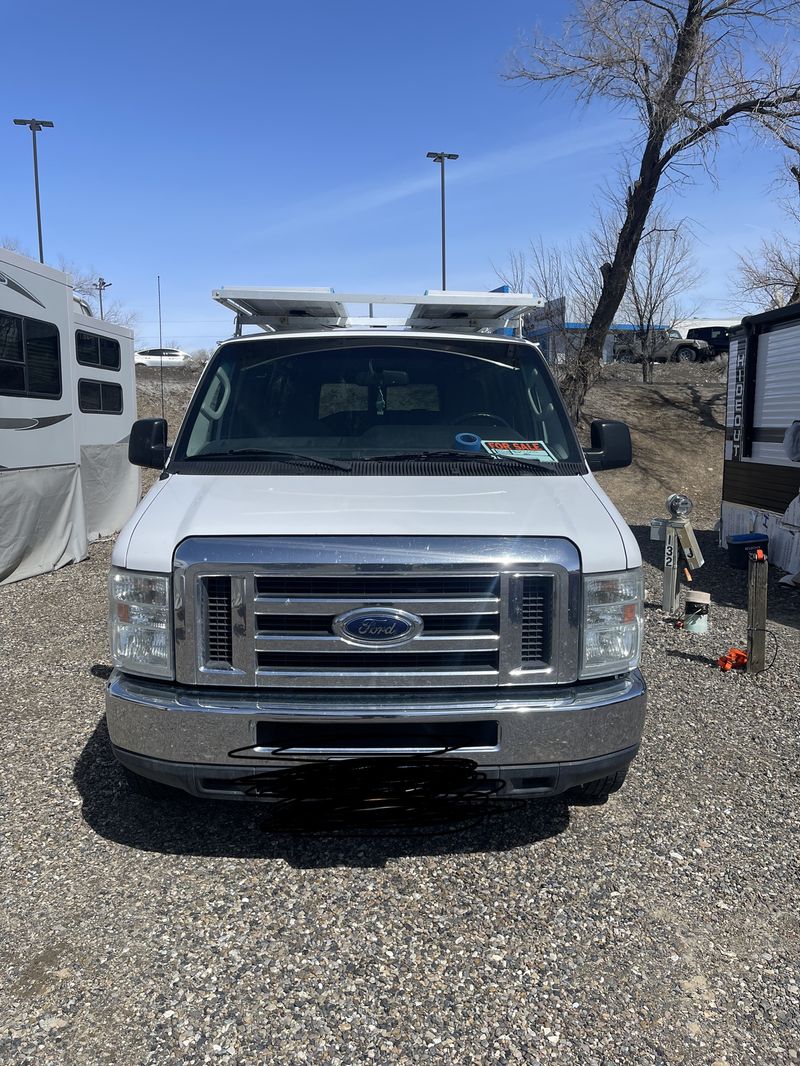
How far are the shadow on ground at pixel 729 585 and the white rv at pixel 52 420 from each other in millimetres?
6475

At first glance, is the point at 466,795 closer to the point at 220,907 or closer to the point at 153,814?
the point at 220,907

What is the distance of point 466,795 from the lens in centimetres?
307

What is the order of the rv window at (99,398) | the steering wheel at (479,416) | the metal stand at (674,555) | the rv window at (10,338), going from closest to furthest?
the steering wheel at (479,416)
the metal stand at (674,555)
the rv window at (10,338)
the rv window at (99,398)

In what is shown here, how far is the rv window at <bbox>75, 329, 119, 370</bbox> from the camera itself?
397 inches

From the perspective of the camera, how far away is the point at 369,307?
5738 millimetres

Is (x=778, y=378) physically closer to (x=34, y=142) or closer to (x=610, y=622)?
(x=610, y=622)

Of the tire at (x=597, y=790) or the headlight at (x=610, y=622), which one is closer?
the headlight at (x=610, y=622)

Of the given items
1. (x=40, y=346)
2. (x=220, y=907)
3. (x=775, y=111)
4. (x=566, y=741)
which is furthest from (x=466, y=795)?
(x=775, y=111)

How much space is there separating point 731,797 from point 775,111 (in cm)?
1325

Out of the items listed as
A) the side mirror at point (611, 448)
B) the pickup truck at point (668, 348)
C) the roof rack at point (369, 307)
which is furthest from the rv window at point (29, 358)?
the pickup truck at point (668, 348)

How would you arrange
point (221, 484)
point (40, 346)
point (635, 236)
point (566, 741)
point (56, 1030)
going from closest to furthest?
1. point (56, 1030)
2. point (566, 741)
3. point (221, 484)
4. point (40, 346)
5. point (635, 236)

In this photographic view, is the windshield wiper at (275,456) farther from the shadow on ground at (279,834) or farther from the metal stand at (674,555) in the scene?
the metal stand at (674,555)

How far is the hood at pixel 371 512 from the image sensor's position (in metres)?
3.02

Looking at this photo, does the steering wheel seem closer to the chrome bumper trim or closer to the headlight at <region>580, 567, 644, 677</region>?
the headlight at <region>580, 567, 644, 677</region>
